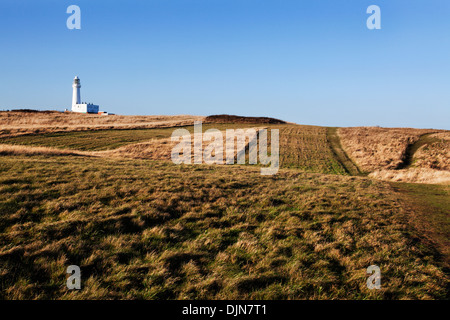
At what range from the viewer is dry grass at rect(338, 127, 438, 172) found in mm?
35281

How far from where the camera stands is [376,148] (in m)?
43.9

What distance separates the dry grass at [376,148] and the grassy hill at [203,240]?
70.4 ft

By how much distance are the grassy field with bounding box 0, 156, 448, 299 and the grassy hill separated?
0.03m

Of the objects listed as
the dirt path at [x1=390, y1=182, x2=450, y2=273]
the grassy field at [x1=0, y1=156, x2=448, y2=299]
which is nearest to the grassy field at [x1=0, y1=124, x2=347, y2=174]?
the dirt path at [x1=390, y1=182, x2=450, y2=273]

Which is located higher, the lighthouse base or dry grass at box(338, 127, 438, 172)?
the lighthouse base

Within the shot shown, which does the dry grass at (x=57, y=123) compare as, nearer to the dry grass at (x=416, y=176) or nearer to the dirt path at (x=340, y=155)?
the dirt path at (x=340, y=155)

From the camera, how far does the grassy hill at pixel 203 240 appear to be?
5.89 metres

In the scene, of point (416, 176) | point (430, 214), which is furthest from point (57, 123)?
point (430, 214)

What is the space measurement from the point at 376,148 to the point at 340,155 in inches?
325

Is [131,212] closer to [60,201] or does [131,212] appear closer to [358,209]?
[60,201]

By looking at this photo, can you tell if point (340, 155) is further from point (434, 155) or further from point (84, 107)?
point (84, 107)

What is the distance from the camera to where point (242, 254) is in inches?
296

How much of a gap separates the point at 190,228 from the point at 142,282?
3.42m

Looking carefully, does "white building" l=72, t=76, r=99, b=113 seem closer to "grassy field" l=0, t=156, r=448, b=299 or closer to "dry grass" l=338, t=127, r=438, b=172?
"dry grass" l=338, t=127, r=438, b=172
